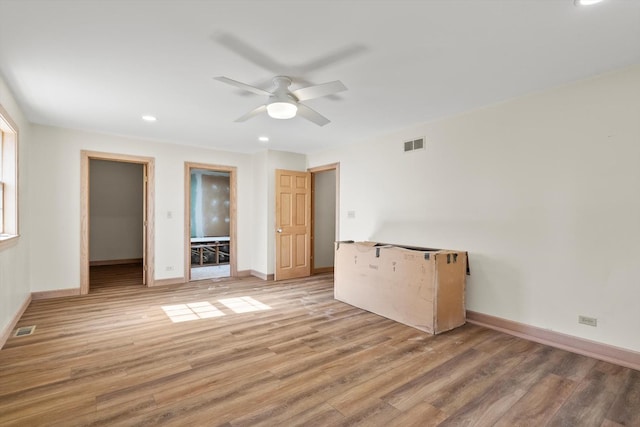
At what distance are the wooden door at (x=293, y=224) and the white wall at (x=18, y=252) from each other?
135 inches

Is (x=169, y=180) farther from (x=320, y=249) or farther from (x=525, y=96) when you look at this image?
(x=525, y=96)

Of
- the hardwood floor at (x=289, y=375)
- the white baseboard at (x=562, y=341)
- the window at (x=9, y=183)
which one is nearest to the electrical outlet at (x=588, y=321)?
the white baseboard at (x=562, y=341)

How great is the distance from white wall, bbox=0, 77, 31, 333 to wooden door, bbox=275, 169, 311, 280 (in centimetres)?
343

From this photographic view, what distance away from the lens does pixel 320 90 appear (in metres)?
2.52

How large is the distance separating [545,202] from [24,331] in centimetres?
533

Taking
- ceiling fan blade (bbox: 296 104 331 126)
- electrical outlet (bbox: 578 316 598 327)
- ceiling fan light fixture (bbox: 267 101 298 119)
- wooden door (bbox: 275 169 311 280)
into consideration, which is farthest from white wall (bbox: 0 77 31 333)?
electrical outlet (bbox: 578 316 598 327)

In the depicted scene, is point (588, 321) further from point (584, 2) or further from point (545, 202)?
point (584, 2)

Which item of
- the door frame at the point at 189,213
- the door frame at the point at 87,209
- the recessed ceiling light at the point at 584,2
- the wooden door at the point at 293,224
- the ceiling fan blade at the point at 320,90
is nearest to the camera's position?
the recessed ceiling light at the point at 584,2

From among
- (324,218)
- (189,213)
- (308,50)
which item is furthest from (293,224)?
(308,50)

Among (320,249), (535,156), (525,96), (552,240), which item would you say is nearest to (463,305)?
(552,240)

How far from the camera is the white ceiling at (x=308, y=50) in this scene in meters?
1.91

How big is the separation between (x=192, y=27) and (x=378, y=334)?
3066 mm

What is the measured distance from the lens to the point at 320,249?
22.0 feet

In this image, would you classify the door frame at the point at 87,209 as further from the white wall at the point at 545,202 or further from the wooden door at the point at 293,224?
the white wall at the point at 545,202
